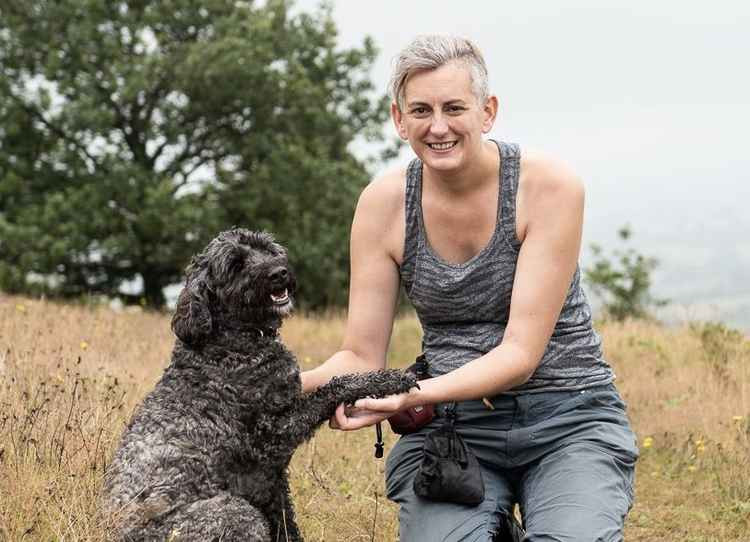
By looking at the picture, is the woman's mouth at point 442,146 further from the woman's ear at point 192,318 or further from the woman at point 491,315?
the woman's ear at point 192,318

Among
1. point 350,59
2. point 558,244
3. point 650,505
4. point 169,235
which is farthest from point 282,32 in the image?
point 558,244

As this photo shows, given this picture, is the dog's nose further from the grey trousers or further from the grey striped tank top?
the grey trousers

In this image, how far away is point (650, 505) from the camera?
6449 mm

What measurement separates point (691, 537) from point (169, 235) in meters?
16.8

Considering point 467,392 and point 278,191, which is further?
point 278,191

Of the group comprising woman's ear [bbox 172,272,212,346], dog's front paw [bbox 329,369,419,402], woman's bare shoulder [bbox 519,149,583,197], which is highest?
woman's bare shoulder [bbox 519,149,583,197]

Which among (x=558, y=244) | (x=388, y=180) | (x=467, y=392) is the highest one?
(x=388, y=180)

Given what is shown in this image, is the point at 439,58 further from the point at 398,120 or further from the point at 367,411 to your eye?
the point at 367,411

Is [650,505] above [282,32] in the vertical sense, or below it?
below

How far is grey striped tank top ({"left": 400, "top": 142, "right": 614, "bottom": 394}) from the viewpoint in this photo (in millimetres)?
4055

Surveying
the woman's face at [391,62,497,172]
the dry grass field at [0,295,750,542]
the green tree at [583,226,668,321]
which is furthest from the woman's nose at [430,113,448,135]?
the green tree at [583,226,668,321]

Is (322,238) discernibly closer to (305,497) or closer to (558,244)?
(305,497)

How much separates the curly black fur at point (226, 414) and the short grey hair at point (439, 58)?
3.54 ft

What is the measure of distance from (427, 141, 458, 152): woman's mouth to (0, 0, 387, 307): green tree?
16.3 meters
